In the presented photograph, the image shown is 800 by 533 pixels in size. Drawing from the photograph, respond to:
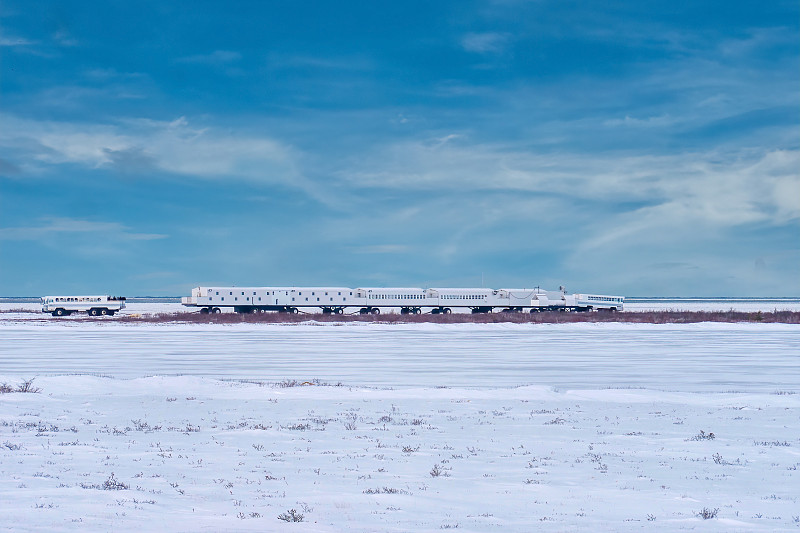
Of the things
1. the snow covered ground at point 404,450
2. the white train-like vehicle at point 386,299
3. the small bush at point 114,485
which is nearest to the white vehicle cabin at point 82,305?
the white train-like vehicle at point 386,299

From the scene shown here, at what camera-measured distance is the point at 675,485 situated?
8289mm

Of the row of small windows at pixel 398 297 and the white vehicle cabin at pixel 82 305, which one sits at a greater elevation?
the row of small windows at pixel 398 297

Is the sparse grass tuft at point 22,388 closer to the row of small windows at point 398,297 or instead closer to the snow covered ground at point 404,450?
the snow covered ground at point 404,450

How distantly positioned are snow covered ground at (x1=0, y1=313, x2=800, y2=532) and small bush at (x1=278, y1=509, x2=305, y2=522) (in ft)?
0.10

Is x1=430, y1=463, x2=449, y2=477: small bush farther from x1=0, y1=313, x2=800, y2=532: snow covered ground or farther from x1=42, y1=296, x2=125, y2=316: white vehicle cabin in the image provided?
x1=42, y1=296, x2=125, y2=316: white vehicle cabin

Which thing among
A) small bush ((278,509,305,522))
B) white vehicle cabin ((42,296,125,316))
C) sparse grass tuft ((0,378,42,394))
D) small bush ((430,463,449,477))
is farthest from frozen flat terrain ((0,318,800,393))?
white vehicle cabin ((42,296,125,316))

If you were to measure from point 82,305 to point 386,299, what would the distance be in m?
39.0

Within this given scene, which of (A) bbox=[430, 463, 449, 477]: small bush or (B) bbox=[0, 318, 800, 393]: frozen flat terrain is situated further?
(B) bbox=[0, 318, 800, 393]: frozen flat terrain

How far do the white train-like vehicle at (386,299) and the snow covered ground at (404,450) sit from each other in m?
70.5

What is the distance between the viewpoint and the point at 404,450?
10.2m

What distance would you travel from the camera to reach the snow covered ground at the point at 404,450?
707cm

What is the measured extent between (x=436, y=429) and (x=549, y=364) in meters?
13.3

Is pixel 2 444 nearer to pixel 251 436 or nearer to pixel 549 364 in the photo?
pixel 251 436

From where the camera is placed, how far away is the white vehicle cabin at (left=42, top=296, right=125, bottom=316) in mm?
81625
